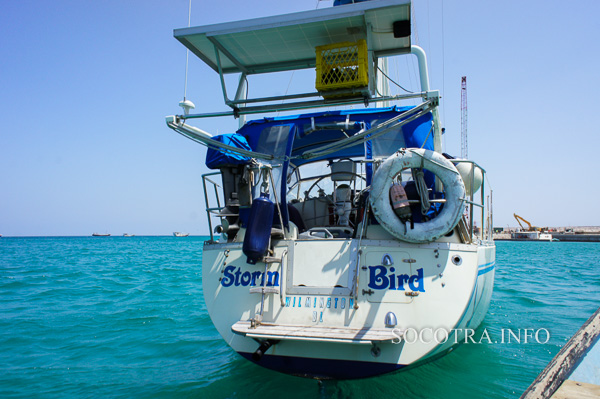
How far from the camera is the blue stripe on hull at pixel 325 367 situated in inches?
154

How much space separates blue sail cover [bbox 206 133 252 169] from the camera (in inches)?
197

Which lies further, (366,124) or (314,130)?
(314,130)

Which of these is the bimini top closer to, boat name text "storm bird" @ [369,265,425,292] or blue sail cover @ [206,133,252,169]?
blue sail cover @ [206,133,252,169]

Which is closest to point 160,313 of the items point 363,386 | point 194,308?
point 194,308

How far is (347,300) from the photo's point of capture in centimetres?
420

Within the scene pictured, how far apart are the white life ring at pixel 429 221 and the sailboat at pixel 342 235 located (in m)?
0.01

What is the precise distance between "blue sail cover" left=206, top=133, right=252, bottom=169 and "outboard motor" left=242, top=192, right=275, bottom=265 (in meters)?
0.87

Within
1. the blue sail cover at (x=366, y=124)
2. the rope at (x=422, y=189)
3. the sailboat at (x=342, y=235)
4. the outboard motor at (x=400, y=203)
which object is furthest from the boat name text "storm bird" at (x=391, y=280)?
the blue sail cover at (x=366, y=124)

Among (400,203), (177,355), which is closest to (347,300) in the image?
(400,203)

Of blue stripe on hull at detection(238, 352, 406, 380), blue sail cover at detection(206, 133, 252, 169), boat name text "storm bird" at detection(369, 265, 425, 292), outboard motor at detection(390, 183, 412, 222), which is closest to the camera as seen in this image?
blue stripe on hull at detection(238, 352, 406, 380)

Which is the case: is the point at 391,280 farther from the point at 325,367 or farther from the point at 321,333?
the point at 325,367

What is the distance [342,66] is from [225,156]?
2293mm

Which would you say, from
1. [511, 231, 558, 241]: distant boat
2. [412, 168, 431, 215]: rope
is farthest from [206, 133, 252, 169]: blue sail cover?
[511, 231, 558, 241]: distant boat

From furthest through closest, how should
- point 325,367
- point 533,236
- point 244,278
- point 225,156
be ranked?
1. point 533,236
2. point 225,156
3. point 244,278
4. point 325,367
